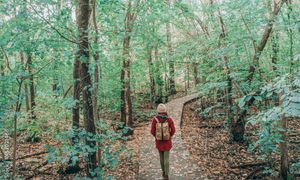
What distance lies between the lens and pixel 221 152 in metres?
11.2

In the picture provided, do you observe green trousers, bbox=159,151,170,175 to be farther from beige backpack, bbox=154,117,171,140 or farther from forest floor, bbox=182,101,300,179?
→ forest floor, bbox=182,101,300,179

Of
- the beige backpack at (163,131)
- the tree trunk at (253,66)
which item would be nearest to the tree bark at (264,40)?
the tree trunk at (253,66)

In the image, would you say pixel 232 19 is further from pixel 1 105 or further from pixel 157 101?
pixel 157 101

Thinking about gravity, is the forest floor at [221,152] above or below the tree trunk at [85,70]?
below

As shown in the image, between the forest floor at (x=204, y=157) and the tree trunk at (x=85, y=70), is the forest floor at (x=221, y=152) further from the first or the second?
the tree trunk at (x=85, y=70)

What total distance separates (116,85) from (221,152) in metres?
5.86

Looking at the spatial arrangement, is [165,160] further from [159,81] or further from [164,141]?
[159,81]

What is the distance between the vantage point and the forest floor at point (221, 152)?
880 cm

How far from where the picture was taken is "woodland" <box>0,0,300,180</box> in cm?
478

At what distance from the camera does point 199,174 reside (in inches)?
284

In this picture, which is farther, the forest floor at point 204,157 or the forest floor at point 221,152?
the forest floor at point 204,157

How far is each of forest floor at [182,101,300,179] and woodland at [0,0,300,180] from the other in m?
0.04

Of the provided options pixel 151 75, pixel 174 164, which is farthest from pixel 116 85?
pixel 151 75

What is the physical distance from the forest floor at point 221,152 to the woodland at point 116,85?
0.12ft
